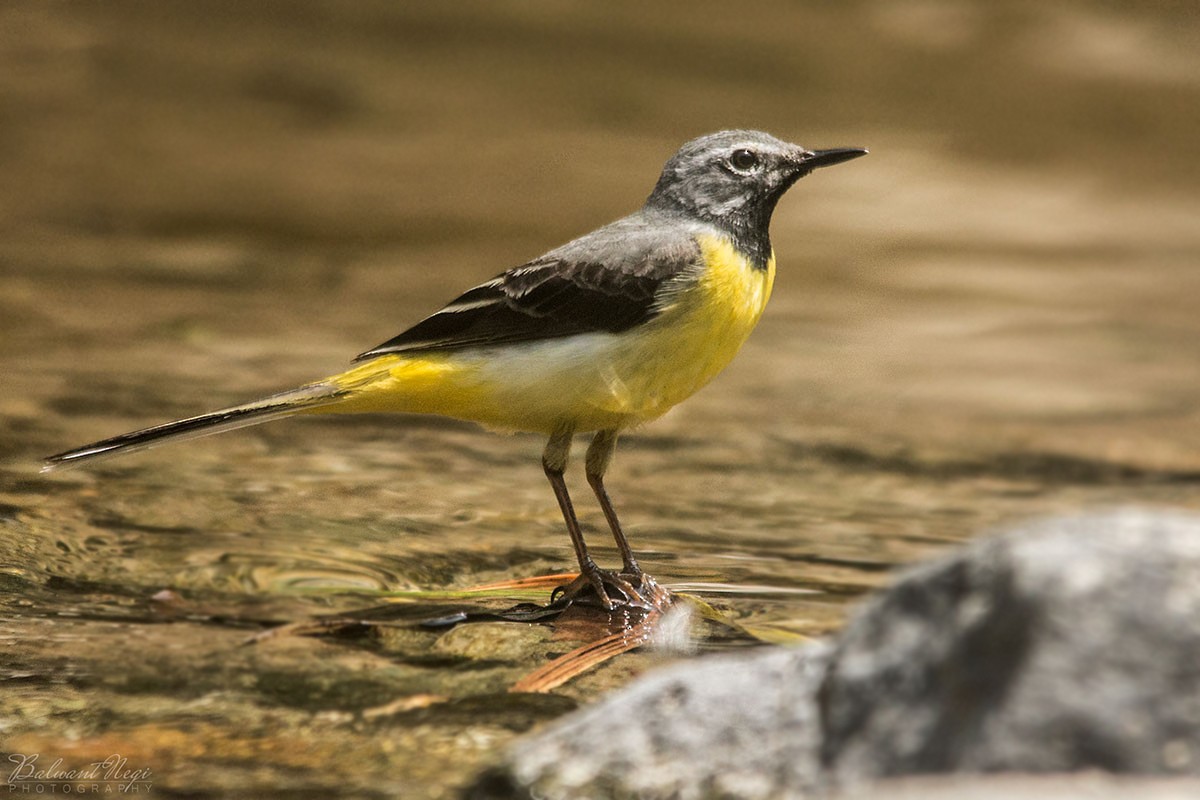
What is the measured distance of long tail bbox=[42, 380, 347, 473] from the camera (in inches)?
207

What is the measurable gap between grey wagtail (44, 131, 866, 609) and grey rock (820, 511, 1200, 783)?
2.09m

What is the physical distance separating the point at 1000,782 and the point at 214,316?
336 inches

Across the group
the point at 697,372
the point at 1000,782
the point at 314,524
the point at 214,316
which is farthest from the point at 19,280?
the point at 1000,782

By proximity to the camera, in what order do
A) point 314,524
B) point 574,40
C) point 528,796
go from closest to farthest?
point 528,796 → point 314,524 → point 574,40

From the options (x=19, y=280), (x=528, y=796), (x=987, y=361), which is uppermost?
(x=19, y=280)

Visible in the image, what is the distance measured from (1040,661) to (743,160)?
328cm

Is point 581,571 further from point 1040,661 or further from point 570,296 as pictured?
point 1040,661

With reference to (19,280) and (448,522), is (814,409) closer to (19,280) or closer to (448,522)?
(448,522)

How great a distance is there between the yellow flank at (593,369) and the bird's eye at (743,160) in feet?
1.13

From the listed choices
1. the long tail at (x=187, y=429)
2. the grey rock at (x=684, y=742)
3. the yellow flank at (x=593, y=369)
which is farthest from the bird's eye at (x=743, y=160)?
the grey rock at (x=684, y=742)

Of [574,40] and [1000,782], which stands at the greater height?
[574,40]

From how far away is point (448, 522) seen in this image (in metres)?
6.55

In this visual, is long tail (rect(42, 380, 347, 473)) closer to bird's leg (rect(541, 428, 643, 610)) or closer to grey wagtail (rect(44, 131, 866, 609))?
grey wagtail (rect(44, 131, 866, 609))

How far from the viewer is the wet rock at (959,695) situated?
113 inches
